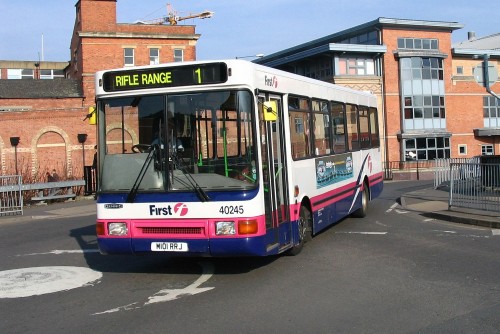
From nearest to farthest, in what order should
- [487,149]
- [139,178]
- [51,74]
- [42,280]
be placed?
[139,178] < [42,280] < [487,149] < [51,74]

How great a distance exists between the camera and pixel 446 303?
6543 mm

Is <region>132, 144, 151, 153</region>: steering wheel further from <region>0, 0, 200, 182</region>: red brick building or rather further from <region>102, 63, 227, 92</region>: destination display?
<region>0, 0, 200, 182</region>: red brick building

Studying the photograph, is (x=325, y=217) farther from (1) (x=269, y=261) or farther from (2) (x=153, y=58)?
(2) (x=153, y=58)

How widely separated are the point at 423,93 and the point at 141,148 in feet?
151

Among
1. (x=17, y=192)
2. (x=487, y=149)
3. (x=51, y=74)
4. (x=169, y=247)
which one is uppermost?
(x=51, y=74)

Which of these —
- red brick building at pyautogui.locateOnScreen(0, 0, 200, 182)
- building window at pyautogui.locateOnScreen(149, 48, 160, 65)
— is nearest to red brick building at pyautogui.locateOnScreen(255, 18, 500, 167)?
Result: building window at pyautogui.locateOnScreen(149, 48, 160, 65)

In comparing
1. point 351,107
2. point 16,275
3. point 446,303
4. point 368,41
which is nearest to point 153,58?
point 368,41

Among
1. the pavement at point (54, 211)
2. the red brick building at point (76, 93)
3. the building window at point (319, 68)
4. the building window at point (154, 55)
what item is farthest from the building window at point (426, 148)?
the pavement at point (54, 211)

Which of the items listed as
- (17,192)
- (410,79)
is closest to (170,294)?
(17,192)

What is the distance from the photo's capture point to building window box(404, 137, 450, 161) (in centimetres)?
4988

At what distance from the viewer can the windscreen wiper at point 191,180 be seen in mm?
7633

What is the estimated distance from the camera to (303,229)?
9.66 metres

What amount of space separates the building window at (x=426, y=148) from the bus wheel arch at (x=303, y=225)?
136 ft

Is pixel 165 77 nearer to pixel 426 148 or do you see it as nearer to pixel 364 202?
pixel 364 202
